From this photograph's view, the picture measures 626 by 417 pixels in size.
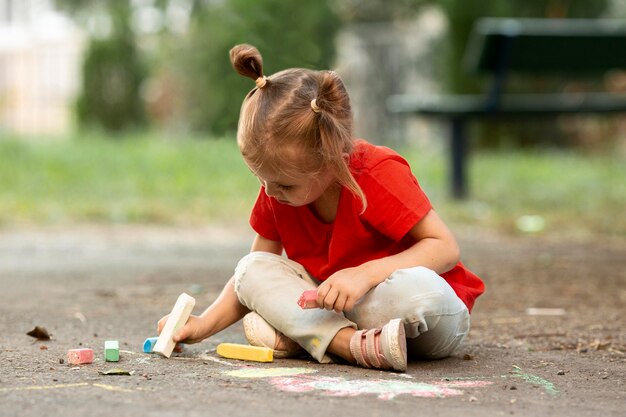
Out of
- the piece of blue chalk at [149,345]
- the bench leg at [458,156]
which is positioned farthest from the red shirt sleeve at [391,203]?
the bench leg at [458,156]

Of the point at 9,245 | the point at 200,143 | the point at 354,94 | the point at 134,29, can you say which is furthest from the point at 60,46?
the point at 9,245

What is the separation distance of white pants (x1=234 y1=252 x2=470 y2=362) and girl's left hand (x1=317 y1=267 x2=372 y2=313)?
105mm

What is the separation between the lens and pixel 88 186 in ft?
26.9

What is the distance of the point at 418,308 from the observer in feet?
8.86

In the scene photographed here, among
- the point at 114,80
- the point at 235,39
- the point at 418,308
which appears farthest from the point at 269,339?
the point at 114,80

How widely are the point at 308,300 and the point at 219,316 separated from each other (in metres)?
0.44

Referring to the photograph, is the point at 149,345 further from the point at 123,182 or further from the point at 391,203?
the point at 123,182

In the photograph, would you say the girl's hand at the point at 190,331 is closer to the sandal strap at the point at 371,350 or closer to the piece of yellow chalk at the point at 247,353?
the piece of yellow chalk at the point at 247,353

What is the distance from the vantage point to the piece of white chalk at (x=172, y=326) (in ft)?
9.26

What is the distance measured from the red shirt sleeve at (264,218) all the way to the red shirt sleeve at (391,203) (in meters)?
0.32

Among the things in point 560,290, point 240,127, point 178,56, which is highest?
point 178,56

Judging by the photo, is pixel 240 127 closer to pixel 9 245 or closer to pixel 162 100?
pixel 9 245

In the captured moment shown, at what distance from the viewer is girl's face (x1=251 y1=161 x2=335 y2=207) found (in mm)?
2680

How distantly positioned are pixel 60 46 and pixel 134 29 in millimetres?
7431
